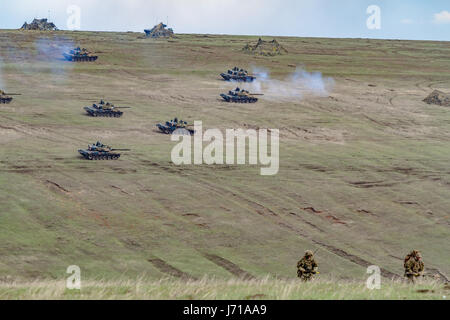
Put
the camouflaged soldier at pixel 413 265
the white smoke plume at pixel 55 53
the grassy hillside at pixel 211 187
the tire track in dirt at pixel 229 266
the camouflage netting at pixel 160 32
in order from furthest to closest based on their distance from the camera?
the camouflage netting at pixel 160 32, the white smoke plume at pixel 55 53, the grassy hillside at pixel 211 187, the tire track in dirt at pixel 229 266, the camouflaged soldier at pixel 413 265

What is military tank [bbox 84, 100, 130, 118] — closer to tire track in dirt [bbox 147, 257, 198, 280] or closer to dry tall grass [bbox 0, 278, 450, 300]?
tire track in dirt [bbox 147, 257, 198, 280]

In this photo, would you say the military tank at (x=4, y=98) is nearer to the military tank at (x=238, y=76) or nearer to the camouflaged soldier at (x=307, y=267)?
the military tank at (x=238, y=76)

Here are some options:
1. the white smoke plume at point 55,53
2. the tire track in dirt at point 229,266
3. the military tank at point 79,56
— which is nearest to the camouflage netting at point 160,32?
the white smoke plume at point 55,53

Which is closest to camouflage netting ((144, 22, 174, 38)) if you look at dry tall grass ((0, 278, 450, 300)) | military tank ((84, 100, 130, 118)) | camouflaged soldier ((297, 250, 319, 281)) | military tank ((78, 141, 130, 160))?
military tank ((84, 100, 130, 118))

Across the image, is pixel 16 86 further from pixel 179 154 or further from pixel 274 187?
pixel 274 187

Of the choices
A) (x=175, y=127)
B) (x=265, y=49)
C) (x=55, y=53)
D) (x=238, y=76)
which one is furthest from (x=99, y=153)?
(x=265, y=49)

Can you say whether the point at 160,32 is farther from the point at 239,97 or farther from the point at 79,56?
the point at 239,97

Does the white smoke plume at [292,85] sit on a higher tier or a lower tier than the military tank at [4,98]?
higher
